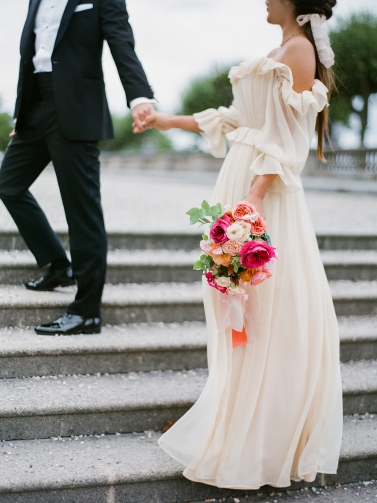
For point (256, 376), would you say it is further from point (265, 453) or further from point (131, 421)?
point (131, 421)

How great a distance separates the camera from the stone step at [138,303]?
3109mm

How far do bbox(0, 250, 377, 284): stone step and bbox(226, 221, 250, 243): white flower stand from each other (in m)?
1.66

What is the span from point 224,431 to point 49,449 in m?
0.83

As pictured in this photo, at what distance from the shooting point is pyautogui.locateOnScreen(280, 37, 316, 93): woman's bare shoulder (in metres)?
2.20

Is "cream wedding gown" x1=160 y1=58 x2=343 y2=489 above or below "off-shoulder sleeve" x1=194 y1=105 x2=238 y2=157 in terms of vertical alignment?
below

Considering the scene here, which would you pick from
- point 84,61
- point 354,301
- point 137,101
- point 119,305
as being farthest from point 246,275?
point 354,301

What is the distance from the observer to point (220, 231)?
Answer: 205 cm

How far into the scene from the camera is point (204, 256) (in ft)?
7.02

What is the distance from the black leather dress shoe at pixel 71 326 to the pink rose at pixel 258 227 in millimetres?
1355


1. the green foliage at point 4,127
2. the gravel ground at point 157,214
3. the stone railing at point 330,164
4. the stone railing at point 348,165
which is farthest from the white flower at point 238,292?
the green foliage at point 4,127

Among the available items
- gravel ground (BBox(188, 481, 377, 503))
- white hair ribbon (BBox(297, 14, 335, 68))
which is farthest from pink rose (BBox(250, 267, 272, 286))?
gravel ground (BBox(188, 481, 377, 503))

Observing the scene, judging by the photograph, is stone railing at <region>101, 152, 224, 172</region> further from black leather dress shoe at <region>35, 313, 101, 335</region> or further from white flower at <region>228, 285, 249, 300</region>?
white flower at <region>228, 285, 249, 300</region>

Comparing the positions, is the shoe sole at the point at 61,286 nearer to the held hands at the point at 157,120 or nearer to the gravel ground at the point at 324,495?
the held hands at the point at 157,120

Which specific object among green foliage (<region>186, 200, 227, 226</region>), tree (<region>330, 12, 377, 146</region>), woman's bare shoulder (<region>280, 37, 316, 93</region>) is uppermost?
tree (<region>330, 12, 377, 146</region>)
